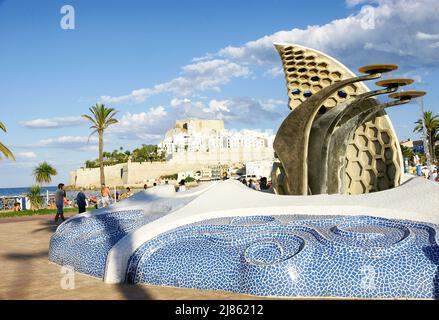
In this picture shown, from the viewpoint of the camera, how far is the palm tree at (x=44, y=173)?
2118 inches

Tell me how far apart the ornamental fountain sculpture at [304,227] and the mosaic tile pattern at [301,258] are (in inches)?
0.6

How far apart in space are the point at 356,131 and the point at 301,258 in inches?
295

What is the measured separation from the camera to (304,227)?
27.3ft

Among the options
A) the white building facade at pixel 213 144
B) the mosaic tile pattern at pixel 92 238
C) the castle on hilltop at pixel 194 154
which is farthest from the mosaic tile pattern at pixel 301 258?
the white building facade at pixel 213 144

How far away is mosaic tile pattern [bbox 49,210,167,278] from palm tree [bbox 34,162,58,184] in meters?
45.0

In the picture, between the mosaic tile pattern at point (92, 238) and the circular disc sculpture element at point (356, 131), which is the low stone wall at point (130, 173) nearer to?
the circular disc sculpture element at point (356, 131)

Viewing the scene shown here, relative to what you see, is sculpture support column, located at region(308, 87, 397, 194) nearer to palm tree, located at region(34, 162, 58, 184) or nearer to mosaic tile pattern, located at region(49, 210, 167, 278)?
mosaic tile pattern, located at region(49, 210, 167, 278)

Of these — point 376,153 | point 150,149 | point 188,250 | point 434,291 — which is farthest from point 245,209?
point 150,149

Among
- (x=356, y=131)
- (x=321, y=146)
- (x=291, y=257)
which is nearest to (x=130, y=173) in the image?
(x=356, y=131)

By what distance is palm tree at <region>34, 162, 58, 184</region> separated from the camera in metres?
53.8

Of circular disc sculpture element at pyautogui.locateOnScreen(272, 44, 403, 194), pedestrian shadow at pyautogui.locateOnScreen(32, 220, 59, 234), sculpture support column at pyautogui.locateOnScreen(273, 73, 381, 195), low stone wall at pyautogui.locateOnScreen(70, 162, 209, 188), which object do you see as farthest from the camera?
low stone wall at pyautogui.locateOnScreen(70, 162, 209, 188)

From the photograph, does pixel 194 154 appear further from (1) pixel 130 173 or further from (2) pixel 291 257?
(2) pixel 291 257

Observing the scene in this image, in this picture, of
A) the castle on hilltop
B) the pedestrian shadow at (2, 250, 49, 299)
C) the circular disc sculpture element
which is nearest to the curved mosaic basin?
the pedestrian shadow at (2, 250, 49, 299)
